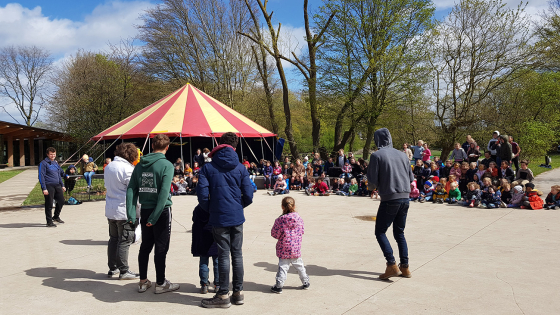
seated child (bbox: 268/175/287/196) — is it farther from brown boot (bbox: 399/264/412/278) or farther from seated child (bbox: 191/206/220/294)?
seated child (bbox: 191/206/220/294)

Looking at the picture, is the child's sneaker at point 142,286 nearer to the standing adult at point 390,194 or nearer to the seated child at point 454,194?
the standing adult at point 390,194

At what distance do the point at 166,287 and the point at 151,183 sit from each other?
110 centimetres

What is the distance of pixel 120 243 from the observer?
4645 millimetres

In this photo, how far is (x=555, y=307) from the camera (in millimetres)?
3641

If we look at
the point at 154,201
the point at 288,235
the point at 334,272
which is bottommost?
the point at 334,272

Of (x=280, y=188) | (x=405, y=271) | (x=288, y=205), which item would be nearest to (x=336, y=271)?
(x=405, y=271)

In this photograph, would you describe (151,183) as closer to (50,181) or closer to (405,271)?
(405,271)

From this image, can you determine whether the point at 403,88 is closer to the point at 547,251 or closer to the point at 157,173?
the point at 547,251

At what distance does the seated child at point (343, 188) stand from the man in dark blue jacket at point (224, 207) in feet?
31.1

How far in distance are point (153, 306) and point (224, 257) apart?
829 mm

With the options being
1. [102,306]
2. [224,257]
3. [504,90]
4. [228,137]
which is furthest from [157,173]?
[504,90]

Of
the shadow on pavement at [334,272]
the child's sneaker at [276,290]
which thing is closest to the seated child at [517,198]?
the shadow on pavement at [334,272]

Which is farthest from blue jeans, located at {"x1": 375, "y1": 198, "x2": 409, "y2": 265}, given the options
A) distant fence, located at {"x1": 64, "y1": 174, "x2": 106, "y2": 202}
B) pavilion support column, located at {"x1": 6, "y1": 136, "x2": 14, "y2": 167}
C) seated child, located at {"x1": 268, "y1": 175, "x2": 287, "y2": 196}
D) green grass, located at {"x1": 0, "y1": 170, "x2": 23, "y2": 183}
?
pavilion support column, located at {"x1": 6, "y1": 136, "x2": 14, "y2": 167}

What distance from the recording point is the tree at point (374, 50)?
18.6 m
